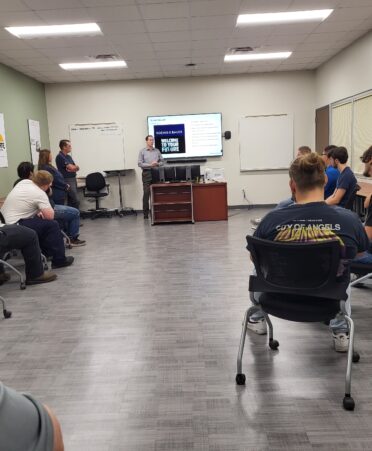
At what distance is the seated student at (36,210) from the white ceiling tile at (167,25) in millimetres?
2539

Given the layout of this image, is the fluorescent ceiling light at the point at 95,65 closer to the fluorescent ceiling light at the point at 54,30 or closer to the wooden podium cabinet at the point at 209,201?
the fluorescent ceiling light at the point at 54,30

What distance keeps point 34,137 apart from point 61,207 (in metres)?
3.43

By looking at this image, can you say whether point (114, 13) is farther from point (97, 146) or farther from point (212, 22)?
point (97, 146)

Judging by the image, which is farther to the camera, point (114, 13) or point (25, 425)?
point (114, 13)

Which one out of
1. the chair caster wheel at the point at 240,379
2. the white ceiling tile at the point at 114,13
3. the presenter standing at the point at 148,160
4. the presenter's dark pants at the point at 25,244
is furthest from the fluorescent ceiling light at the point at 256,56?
the chair caster wheel at the point at 240,379

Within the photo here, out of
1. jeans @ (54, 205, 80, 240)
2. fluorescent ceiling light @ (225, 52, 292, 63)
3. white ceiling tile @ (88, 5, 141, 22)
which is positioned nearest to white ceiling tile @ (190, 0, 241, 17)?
white ceiling tile @ (88, 5, 141, 22)

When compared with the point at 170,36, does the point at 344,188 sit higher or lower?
lower

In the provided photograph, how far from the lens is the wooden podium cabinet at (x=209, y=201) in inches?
299

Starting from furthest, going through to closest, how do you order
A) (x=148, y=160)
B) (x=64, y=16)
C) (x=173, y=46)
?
(x=148, y=160), (x=173, y=46), (x=64, y=16)

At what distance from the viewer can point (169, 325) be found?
2938mm

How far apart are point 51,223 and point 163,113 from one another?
17.4 feet

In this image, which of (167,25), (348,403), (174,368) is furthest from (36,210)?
(348,403)

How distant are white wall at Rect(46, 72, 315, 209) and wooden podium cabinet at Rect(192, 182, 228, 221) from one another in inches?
71.9

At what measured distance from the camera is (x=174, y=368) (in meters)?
2.33
